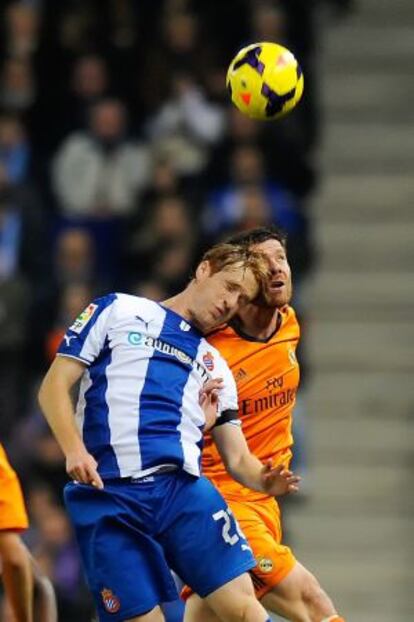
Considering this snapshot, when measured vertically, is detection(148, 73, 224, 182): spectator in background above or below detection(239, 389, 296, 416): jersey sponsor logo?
above

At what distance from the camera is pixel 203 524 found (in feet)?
22.9

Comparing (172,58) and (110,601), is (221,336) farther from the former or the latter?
(172,58)

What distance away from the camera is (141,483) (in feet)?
22.8

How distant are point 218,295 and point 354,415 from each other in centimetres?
602

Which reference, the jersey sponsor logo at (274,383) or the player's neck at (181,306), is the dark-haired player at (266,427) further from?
the player's neck at (181,306)

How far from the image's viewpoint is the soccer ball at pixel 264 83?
8.42 meters

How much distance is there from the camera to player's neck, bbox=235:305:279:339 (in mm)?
7938

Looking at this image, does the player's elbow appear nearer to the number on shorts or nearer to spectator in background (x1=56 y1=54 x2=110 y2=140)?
the number on shorts

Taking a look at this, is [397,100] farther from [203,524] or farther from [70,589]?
[203,524]

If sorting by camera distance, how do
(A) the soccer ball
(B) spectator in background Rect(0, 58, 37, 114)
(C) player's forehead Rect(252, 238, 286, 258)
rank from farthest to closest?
(B) spectator in background Rect(0, 58, 37, 114) < (A) the soccer ball < (C) player's forehead Rect(252, 238, 286, 258)

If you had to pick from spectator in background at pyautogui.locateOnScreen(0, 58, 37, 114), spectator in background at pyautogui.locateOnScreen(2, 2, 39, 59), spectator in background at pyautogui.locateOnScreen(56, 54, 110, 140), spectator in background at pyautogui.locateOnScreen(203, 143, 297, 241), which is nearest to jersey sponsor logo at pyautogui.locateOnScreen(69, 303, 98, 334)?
spectator in background at pyautogui.locateOnScreen(203, 143, 297, 241)

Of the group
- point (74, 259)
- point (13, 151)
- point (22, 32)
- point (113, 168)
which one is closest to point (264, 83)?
point (74, 259)

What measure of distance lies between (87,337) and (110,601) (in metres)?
0.95

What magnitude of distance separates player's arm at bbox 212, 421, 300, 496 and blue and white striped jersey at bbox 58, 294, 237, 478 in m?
0.15
